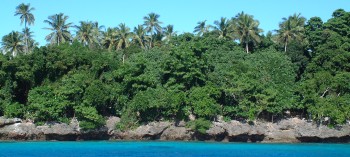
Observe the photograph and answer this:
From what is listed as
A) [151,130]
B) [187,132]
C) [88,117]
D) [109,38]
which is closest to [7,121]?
[88,117]

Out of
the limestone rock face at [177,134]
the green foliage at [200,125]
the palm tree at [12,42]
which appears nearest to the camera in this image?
the green foliage at [200,125]

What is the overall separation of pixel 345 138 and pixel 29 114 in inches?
1067

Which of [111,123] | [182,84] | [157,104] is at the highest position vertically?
[182,84]

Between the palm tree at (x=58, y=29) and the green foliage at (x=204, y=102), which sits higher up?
the palm tree at (x=58, y=29)

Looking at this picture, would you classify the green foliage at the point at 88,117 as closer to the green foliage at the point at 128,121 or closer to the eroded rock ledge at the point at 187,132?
the eroded rock ledge at the point at 187,132

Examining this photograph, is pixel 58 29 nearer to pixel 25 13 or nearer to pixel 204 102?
pixel 25 13

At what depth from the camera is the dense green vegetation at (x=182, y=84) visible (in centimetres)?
3722

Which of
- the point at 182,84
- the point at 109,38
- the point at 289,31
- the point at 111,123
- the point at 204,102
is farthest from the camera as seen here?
the point at 109,38

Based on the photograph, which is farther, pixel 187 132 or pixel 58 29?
pixel 58 29

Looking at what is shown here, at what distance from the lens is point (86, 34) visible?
51625 millimetres

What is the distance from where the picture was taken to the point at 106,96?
126 feet

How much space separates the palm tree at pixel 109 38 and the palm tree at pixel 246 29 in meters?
14.7

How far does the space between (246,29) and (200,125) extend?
51.4ft

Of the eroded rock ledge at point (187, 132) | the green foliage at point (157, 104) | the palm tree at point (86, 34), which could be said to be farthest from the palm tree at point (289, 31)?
the palm tree at point (86, 34)
